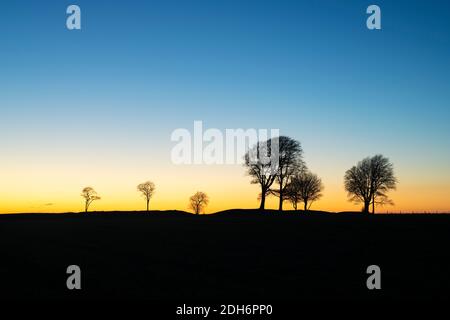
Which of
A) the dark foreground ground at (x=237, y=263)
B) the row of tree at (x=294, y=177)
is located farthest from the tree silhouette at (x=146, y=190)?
the dark foreground ground at (x=237, y=263)

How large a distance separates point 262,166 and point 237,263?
41974 mm

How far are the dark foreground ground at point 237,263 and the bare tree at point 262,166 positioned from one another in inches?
1034

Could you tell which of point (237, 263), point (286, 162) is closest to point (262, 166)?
point (286, 162)

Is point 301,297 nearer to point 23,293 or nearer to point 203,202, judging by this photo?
point 23,293

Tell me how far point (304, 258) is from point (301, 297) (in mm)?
8405

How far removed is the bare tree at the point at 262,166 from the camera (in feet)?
209

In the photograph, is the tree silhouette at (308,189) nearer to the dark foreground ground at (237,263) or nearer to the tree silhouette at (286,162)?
the tree silhouette at (286,162)

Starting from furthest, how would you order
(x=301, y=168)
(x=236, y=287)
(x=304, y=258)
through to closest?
1. (x=301, y=168)
2. (x=304, y=258)
3. (x=236, y=287)

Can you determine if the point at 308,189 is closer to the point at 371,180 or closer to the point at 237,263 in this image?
the point at 371,180

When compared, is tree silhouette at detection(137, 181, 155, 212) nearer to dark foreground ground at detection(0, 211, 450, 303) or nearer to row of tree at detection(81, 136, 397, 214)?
row of tree at detection(81, 136, 397, 214)

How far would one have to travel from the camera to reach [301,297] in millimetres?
15781

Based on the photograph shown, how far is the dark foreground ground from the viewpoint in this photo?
1659cm

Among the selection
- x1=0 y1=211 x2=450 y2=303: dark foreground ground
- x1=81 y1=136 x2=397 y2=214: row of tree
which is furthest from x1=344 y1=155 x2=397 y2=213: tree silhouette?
x1=0 y1=211 x2=450 y2=303: dark foreground ground

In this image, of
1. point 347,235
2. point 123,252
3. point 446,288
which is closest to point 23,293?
point 123,252
